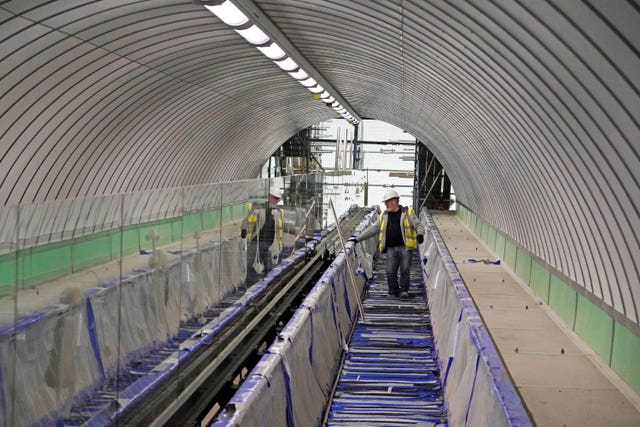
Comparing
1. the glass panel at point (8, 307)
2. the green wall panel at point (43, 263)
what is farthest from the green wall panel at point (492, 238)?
the glass panel at point (8, 307)

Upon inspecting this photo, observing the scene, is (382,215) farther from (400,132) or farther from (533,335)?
(400,132)

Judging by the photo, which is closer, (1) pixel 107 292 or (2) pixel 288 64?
(1) pixel 107 292

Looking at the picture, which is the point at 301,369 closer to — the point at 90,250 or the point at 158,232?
the point at 158,232

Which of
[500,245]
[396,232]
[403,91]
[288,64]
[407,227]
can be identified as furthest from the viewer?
[403,91]

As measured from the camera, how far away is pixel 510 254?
67.6 ft

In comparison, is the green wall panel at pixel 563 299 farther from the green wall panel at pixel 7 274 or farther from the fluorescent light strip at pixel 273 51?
the green wall panel at pixel 7 274

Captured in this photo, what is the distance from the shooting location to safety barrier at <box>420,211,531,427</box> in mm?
5969

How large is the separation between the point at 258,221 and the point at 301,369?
4161 millimetres

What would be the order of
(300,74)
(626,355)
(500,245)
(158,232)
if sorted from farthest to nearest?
(500,245)
(300,74)
(626,355)
(158,232)

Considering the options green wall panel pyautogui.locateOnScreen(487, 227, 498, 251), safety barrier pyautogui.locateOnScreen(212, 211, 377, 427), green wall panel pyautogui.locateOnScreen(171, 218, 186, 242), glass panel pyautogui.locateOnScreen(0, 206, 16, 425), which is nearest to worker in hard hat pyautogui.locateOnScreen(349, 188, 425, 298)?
safety barrier pyautogui.locateOnScreen(212, 211, 377, 427)

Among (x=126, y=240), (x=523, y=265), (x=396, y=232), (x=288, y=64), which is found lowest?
(x=523, y=265)

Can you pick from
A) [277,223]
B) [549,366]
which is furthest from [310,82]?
[549,366]

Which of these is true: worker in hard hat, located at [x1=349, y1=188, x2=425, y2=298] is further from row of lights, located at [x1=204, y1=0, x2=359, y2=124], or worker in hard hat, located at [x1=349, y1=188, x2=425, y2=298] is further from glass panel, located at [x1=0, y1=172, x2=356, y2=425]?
glass panel, located at [x1=0, y1=172, x2=356, y2=425]

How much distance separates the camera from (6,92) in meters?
14.5
